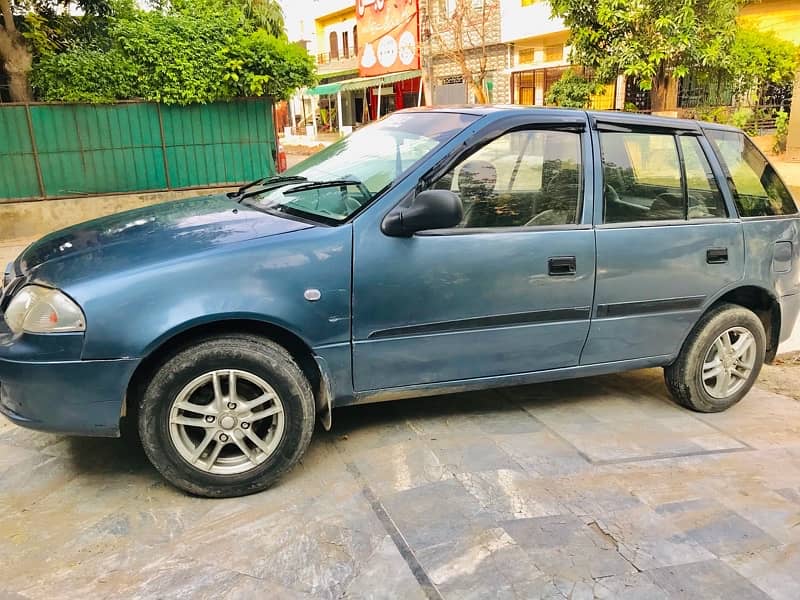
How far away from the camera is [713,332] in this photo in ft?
13.2

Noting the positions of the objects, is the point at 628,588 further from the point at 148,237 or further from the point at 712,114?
the point at 712,114

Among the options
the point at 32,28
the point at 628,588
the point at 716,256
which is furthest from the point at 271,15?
the point at 628,588

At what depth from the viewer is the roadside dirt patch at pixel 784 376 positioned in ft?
15.9

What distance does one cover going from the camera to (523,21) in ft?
76.9

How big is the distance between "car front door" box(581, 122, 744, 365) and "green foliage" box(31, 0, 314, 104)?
27.6 feet

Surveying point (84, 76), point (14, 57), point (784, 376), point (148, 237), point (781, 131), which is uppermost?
point (14, 57)

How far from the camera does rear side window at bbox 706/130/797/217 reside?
409 centimetres

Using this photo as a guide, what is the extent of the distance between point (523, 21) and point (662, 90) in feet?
42.5

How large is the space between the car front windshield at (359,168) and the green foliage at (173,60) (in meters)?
7.47

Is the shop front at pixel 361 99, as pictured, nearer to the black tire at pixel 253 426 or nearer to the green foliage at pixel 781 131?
the green foliage at pixel 781 131

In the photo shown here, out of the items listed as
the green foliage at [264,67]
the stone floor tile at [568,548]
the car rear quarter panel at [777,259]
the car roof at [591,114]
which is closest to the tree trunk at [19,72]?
the green foliage at [264,67]

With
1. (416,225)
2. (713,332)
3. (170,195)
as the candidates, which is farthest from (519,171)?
(170,195)

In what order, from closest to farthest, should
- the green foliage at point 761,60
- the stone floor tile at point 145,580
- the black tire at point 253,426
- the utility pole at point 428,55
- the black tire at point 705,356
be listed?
the stone floor tile at point 145,580
the black tire at point 253,426
the black tire at point 705,356
the green foliage at point 761,60
the utility pole at point 428,55

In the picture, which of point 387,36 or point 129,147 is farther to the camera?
point 387,36
